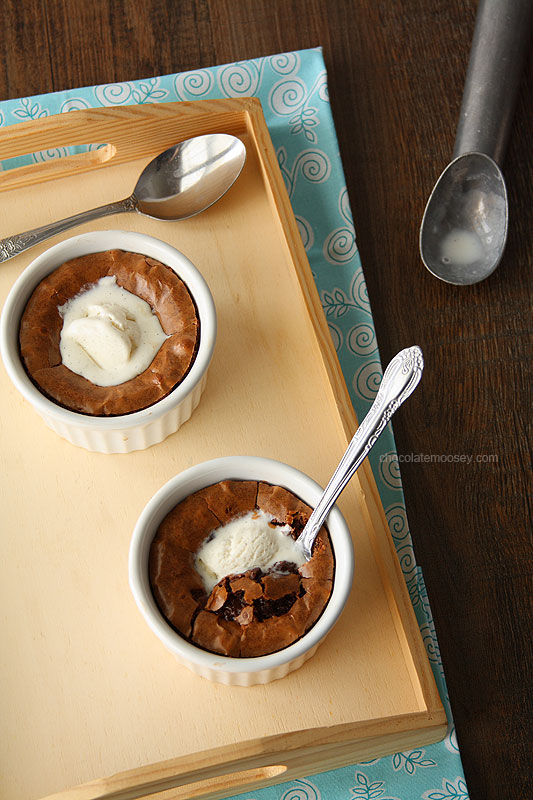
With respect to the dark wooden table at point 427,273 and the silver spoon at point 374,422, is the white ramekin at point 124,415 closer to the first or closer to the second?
the silver spoon at point 374,422

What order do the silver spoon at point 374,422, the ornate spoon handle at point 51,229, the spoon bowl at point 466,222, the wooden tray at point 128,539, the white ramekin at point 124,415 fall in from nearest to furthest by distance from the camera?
the silver spoon at point 374,422
the wooden tray at point 128,539
the white ramekin at point 124,415
the ornate spoon handle at point 51,229
the spoon bowl at point 466,222

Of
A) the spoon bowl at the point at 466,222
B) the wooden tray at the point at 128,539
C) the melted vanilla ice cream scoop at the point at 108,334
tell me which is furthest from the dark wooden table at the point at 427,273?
the melted vanilla ice cream scoop at the point at 108,334

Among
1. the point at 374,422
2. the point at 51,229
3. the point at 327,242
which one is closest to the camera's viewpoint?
the point at 374,422

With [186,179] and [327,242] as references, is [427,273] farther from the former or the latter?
[186,179]

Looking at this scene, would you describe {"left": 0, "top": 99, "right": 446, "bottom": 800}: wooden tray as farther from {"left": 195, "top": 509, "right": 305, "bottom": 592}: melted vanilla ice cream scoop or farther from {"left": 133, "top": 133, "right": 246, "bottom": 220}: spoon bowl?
{"left": 195, "top": 509, "right": 305, "bottom": 592}: melted vanilla ice cream scoop

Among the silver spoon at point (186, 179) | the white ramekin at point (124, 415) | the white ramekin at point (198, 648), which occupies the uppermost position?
the silver spoon at point (186, 179)

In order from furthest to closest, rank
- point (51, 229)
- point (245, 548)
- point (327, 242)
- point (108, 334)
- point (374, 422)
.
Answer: point (327, 242) < point (51, 229) < point (108, 334) < point (245, 548) < point (374, 422)

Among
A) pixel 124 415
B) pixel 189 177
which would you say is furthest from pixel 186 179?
pixel 124 415
